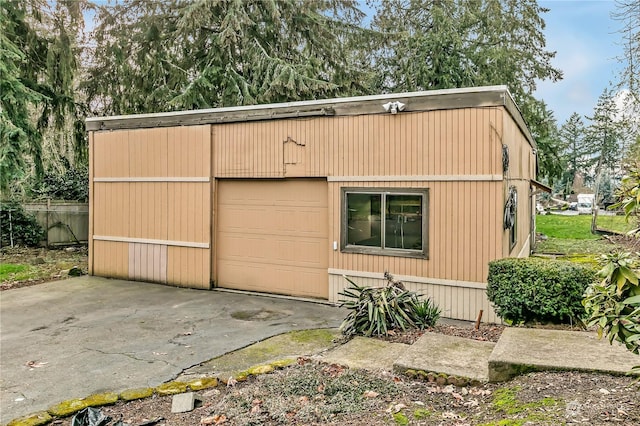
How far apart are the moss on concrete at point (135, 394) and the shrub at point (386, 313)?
7.40 feet

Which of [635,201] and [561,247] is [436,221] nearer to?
[635,201]

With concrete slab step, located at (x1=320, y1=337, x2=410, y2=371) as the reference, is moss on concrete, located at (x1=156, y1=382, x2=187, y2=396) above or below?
below

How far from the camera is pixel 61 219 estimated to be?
1395 centimetres

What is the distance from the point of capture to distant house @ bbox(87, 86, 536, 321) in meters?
6.73

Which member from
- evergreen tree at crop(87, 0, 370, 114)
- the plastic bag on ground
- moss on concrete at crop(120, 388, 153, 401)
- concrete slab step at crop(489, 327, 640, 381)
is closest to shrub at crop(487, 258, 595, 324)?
concrete slab step at crop(489, 327, 640, 381)

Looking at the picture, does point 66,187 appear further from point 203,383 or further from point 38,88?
point 203,383

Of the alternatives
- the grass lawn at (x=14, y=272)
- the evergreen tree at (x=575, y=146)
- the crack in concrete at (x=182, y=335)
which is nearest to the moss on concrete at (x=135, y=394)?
the crack in concrete at (x=182, y=335)

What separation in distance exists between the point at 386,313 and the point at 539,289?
177 cm

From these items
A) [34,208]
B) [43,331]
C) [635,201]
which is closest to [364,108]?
[635,201]

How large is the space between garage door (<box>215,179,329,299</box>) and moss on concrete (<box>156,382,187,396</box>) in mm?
3976

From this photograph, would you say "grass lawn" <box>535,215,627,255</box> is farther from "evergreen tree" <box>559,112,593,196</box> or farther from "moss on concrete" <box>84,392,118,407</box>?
"evergreen tree" <box>559,112,593,196</box>

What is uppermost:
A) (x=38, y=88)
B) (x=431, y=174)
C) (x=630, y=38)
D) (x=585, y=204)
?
(x=38, y=88)

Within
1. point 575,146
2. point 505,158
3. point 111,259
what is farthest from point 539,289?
point 575,146

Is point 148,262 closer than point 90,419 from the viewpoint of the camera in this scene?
No
